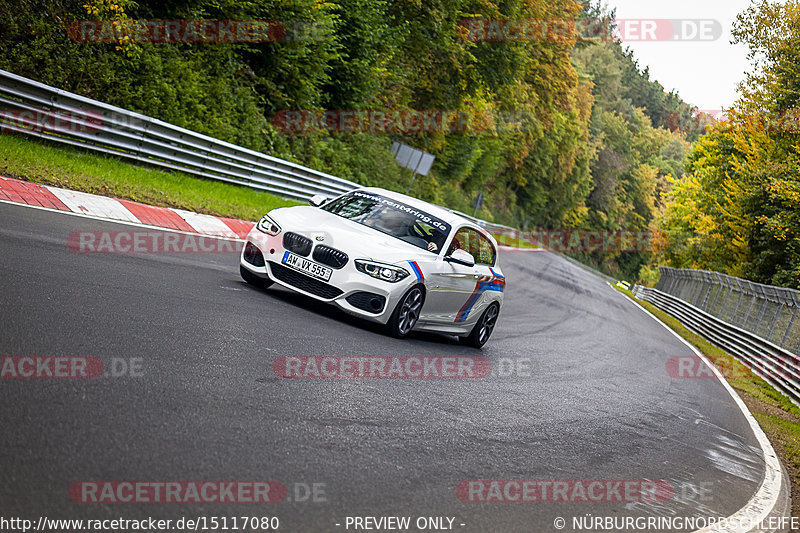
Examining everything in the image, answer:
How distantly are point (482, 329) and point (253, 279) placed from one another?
3176 millimetres

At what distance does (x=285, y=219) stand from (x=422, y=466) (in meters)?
4.82

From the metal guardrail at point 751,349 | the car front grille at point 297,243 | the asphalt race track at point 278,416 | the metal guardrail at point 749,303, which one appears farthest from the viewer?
the metal guardrail at point 749,303

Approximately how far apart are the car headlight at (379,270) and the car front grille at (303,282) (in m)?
0.35

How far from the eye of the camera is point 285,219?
9539 millimetres

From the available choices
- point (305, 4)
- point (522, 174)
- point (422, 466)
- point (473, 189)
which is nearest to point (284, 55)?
point (305, 4)

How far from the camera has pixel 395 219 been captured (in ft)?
33.4

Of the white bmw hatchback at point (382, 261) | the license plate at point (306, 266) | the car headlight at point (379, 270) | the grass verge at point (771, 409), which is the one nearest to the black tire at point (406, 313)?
the white bmw hatchback at point (382, 261)

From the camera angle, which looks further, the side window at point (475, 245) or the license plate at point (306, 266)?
the side window at point (475, 245)

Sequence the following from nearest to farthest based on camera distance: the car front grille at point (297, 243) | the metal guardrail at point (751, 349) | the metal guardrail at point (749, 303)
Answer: the car front grille at point (297, 243) → the metal guardrail at point (751, 349) → the metal guardrail at point (749, 303)

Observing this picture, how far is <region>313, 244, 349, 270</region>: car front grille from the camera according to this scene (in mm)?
8969

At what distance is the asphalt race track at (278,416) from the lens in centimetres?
415

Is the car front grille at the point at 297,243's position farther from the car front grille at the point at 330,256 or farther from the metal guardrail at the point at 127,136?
the metal guardrail at the point at 127,136

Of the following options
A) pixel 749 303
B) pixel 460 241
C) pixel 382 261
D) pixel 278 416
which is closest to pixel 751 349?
pixel 749 303

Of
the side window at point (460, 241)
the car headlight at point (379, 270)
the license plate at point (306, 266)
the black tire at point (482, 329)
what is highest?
the side window at point (460, 241)
